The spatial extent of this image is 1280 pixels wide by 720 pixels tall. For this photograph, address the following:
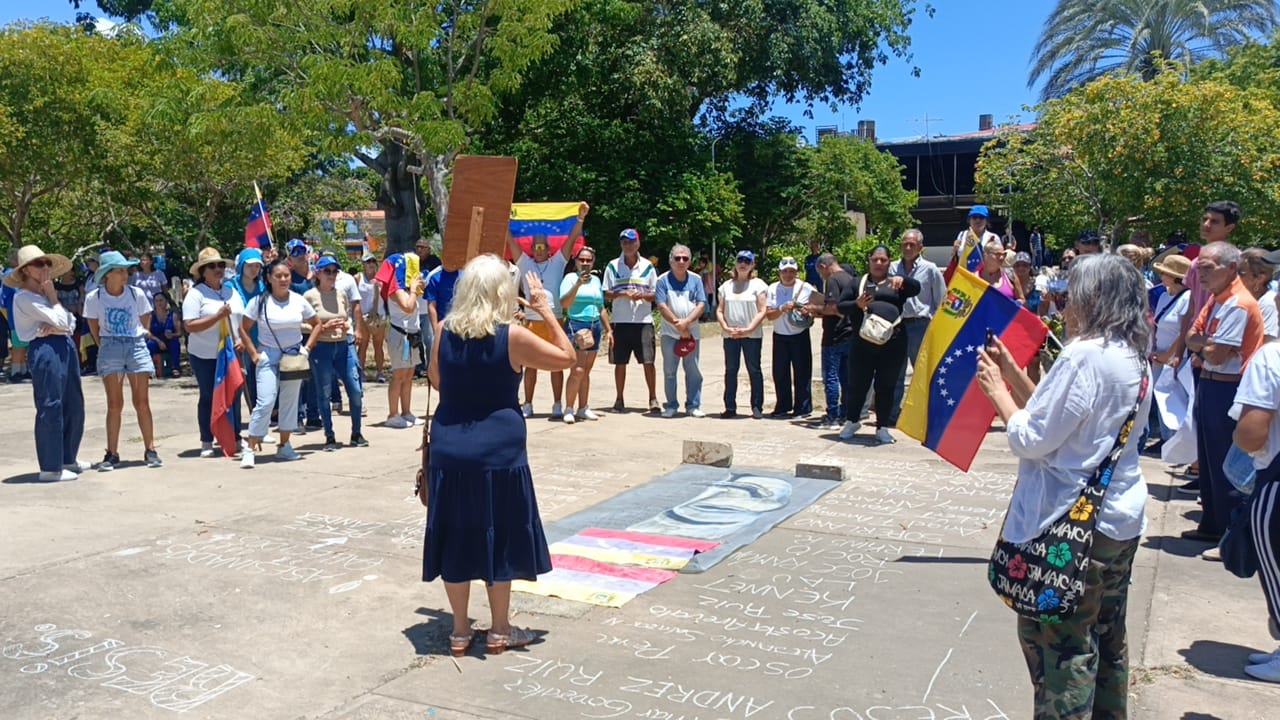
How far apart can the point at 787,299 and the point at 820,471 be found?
3415 mm

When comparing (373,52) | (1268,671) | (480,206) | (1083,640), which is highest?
(373,52)

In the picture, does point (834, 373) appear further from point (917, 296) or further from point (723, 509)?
point (723, 509)

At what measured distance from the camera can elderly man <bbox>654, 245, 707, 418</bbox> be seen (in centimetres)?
1180

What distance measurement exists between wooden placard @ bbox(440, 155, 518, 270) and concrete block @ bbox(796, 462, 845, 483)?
4.06 m

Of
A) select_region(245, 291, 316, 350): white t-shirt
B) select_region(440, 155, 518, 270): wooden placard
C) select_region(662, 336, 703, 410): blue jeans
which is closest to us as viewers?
select_region(440, 155, 518, 270): wooden placard

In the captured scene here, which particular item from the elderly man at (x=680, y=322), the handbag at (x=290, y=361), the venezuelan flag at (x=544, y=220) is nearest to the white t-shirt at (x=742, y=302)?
the elderly man at (x=680, y=322)

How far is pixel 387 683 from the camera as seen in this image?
4594 mm

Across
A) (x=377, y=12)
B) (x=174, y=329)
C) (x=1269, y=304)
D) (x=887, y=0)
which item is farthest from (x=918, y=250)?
(x=887, y=0)

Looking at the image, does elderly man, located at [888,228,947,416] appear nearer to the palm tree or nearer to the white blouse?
the white blouse

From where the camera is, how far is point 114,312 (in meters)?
8.96

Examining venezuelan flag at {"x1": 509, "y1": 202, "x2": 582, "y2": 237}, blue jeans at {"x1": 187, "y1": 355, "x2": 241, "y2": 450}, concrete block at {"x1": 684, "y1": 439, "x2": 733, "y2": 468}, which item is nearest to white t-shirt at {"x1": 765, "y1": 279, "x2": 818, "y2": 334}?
venezuelan flag at {"x1": 509, "y1": 202, "x2": 582, "y2": 237}

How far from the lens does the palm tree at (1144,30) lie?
32344 mm

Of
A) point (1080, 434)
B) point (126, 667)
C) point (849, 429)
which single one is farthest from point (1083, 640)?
point (849, 429)

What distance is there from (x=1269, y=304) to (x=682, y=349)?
622 centimetres
